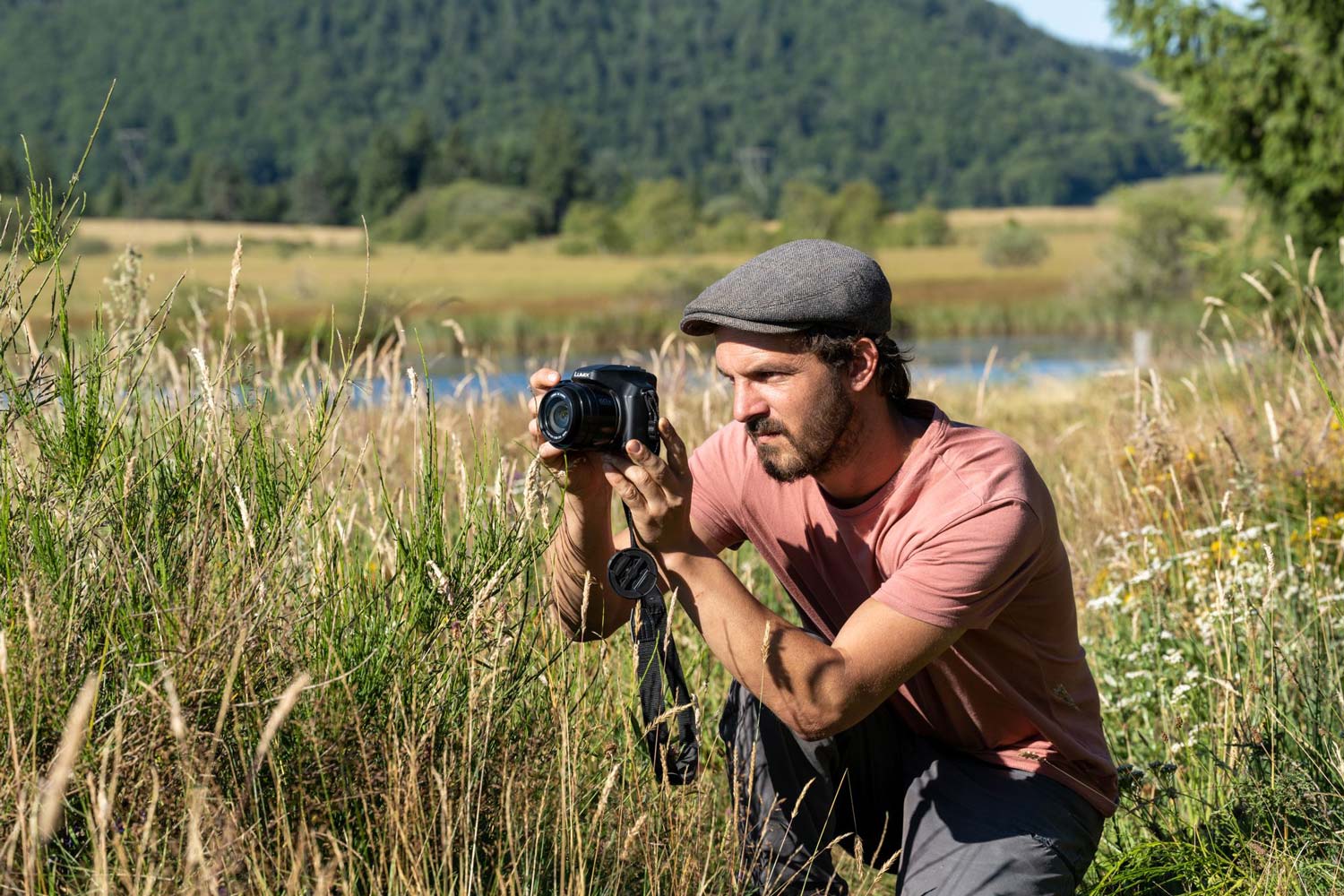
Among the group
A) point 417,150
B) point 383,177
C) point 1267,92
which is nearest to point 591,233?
point 383,177

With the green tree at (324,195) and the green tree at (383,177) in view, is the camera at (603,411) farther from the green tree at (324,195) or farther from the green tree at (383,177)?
the green tree at (383,177)

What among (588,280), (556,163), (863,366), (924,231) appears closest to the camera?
(863,366)

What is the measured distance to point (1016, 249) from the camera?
63500 mm

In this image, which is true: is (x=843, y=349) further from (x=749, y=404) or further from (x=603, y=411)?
(x=603, y=411)

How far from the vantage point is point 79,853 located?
1835mm

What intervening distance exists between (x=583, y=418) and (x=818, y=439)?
478mm

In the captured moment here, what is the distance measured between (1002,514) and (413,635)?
1025 millimetres

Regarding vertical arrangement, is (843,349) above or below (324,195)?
below

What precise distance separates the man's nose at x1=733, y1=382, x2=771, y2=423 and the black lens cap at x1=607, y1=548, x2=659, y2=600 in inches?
16.6

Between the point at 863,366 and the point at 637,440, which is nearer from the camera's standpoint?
the point at 637,440

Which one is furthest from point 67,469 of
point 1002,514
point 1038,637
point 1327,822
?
point 1327,822

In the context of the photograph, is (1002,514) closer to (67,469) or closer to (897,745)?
(897,745)

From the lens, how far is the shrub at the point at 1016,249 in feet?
208

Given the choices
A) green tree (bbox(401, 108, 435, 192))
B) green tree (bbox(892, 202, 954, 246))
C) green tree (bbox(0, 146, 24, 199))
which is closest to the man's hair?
green tree (bbox(0, 146, 24, 199))
